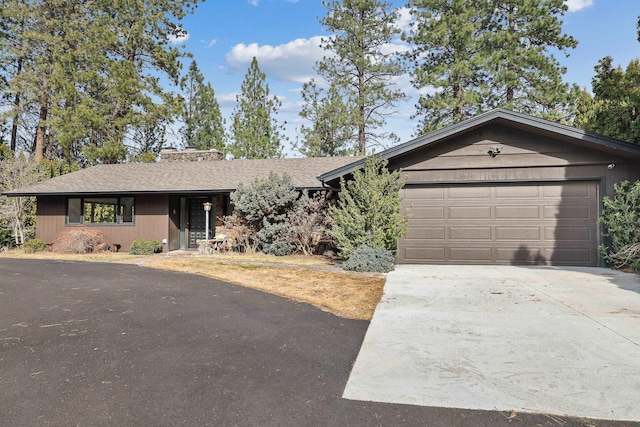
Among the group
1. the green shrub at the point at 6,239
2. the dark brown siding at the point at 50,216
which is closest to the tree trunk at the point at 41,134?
the green shrub at the point at 6,239

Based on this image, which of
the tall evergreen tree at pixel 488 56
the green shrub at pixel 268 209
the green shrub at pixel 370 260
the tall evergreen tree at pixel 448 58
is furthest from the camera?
the tall evergreen tree at pixel 448 58

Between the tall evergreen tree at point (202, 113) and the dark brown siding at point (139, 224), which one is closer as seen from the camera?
the dark brown siding at point (139, 224)

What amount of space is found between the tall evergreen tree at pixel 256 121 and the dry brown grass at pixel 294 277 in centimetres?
1432

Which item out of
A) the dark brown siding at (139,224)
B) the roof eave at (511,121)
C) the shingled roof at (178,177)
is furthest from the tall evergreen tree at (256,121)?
the roof eave at (511,121)

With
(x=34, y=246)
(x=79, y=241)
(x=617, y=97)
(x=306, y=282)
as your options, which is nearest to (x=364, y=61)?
(x=617, y=97)

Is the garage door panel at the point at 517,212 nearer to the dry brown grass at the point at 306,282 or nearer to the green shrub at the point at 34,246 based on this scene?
the dry brown grass at the point at 306,282

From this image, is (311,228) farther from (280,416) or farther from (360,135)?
(360,135)

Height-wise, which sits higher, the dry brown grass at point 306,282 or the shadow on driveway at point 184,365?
the dry brown grass at point 306,282

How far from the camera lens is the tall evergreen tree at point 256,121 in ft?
81.7

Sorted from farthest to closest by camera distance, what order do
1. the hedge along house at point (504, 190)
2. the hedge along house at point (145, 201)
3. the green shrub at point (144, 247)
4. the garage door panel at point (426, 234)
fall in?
1. the hedge along house at point (145, 201)
2. the green shrub at point (144, 247)
3. the garage door panel at point (426, 234)
4. the hedge along house at point (504, 190)

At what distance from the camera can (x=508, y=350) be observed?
11.7 feet

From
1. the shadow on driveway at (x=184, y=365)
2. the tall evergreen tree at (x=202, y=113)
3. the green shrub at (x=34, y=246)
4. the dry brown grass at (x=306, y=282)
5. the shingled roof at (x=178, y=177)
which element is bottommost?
the shadow on driveway at (x=184, y=365)

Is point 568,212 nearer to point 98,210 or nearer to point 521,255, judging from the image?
point 521,255

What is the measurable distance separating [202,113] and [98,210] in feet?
44.7
